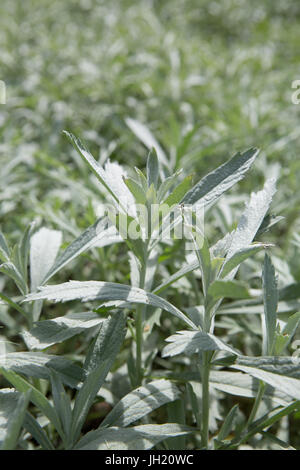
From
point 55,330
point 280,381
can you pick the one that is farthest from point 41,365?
point 280,381

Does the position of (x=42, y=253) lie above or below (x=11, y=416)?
above

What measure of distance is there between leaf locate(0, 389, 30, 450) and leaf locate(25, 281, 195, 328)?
0.51ft

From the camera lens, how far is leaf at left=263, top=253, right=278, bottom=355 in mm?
815

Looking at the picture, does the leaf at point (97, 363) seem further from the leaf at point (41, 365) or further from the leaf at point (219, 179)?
the leaf at point (219, 179)

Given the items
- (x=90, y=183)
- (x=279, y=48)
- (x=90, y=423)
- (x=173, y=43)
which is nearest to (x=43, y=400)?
(x=90, y=423)

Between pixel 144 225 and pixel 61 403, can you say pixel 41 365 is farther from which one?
pixel 144 225

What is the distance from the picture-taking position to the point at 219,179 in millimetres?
852

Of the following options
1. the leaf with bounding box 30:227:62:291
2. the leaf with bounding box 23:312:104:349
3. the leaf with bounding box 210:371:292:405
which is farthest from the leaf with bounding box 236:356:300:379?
the leaf with bounding box 30:227:62:291

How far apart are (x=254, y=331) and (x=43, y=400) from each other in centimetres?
58

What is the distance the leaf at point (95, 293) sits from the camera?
0.70 metres

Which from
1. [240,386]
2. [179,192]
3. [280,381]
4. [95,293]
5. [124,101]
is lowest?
[240,386]

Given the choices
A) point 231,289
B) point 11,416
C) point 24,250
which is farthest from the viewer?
point 24,250

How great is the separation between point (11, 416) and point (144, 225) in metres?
0.40

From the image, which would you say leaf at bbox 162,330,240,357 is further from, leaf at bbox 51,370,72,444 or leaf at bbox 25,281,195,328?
leaf at bbox 51,370,72,444
